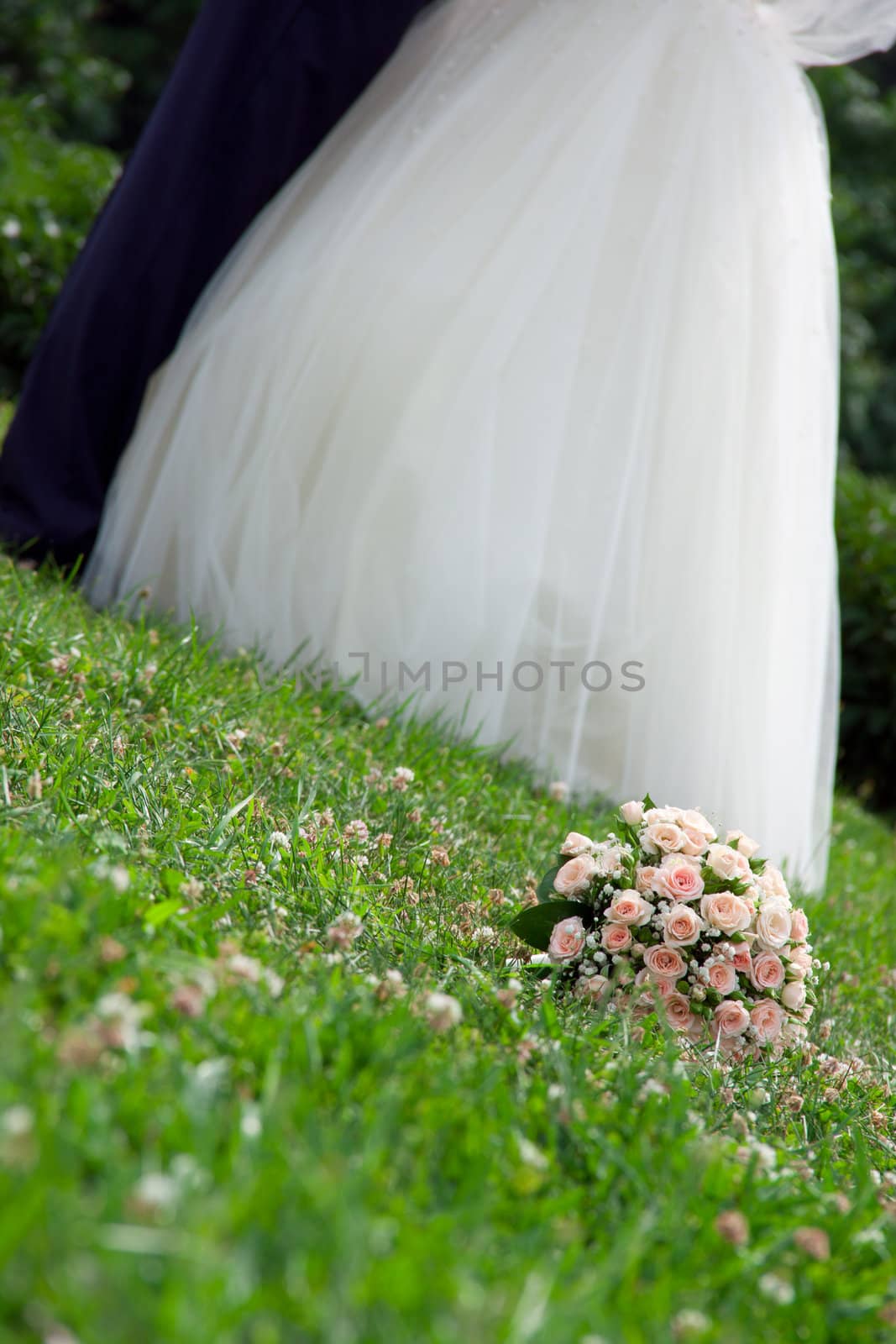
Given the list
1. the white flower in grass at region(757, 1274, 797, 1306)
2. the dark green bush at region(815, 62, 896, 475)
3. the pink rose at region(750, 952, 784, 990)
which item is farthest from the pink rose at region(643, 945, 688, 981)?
the dark green bush at region(815, 62, 896, 475)

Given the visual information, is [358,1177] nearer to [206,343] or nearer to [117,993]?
[117,993]

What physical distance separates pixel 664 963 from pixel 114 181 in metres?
3.15

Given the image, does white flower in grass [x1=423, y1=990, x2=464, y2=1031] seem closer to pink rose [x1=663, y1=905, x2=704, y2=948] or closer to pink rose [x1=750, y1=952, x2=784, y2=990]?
pink rose [x1=663, y1=905, x2=704, y2=948]

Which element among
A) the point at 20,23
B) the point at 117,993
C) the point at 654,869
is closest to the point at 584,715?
the point at 654,869

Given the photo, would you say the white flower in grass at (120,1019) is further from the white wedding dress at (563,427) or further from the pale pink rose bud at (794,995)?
the white wedding dress at (563,427)

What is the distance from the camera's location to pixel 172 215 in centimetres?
246

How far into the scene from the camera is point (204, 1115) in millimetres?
765

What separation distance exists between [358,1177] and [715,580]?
1.75 m

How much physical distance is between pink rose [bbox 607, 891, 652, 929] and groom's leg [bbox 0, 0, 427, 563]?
1.60 metres

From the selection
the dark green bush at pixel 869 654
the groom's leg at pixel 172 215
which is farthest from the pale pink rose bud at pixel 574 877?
the dark green bush at pixel 869 654

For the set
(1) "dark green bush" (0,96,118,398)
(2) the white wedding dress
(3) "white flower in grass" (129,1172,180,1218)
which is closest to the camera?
(3) "white flower in grass" (129,1172,180,1218)

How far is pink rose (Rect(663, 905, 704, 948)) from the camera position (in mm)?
1397

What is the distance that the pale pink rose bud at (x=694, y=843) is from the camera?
4.83 ft

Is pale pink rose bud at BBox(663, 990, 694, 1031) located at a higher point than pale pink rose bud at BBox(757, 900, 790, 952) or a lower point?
lower
